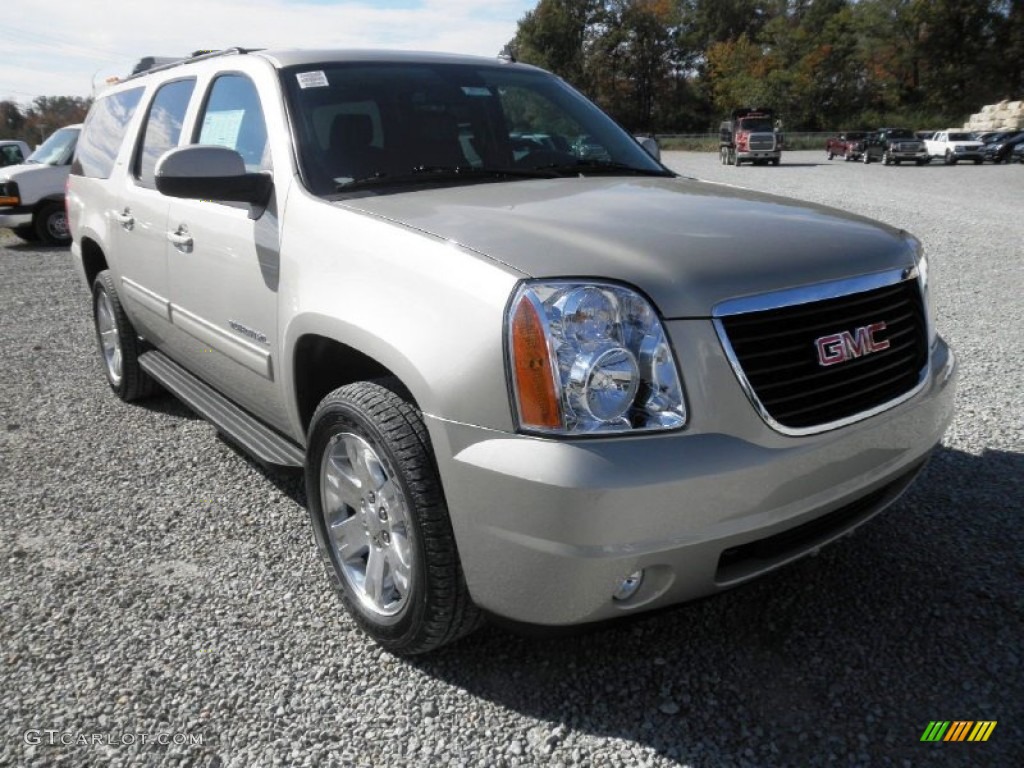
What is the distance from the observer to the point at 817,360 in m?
2.21

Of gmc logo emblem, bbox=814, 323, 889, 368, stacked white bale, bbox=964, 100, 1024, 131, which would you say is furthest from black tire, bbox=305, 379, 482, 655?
stacked white bale, bbox=964, 100, 1024, 131

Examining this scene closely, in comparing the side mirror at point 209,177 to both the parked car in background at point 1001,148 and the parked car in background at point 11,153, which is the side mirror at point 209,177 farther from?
the parked car in background at point 1001,148

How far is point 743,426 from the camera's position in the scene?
2043 millimetres

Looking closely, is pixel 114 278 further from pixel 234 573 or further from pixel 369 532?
pixel 369 532

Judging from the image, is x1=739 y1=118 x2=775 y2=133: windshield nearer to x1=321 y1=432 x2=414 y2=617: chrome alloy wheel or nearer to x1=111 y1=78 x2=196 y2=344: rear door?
x1=111 y1=78 x2=196 y2=344: rear door

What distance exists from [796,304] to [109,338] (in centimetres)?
466

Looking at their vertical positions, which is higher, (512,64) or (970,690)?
(512,64)

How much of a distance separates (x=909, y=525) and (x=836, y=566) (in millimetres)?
497

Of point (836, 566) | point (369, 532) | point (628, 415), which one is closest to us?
point (628, 415)

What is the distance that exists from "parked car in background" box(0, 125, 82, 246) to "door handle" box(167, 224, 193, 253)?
34.8 ft

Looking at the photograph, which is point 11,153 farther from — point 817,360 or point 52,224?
point 817,360

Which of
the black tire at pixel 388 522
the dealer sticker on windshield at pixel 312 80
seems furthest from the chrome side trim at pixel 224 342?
the dealer sticker on windshield at pixel 312 80

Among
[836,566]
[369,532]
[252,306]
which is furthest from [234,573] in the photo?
[836,566]

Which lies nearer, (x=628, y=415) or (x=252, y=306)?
(x=628, y=415)
